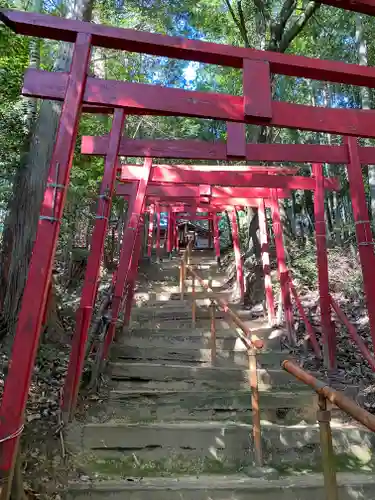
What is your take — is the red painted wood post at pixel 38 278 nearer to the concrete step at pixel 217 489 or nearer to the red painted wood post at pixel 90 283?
the concrete step at pixel 217 489

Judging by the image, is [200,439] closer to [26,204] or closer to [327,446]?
[327,446]

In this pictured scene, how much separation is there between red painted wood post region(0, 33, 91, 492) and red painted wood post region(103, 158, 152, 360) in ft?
8.58

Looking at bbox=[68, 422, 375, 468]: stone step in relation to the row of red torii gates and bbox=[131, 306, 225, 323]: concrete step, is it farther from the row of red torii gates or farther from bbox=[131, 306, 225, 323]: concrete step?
bbox=[131, 306, 225, 323]: concrete step

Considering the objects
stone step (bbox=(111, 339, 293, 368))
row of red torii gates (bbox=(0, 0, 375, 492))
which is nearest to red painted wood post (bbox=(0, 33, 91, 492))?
row of red torii gates (bbox=(0, 0, 375, 492))

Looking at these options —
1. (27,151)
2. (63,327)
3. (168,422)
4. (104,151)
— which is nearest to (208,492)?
(168,422)

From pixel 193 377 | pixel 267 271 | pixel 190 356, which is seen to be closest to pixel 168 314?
pixel 267 271

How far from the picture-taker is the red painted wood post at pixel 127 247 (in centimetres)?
→ 544

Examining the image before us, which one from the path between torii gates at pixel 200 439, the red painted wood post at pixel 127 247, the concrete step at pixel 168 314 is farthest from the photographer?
the concrete step at pixel 168 314

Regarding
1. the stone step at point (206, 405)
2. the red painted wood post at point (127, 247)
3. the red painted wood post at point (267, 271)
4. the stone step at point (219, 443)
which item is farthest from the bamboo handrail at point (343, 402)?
the red painted wood post at point (267, 271)

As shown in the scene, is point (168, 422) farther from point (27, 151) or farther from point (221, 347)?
point (27, 151)

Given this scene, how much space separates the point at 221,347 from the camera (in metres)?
6.42

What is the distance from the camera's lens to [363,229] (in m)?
4.50

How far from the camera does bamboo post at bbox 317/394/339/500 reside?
6.42 feet

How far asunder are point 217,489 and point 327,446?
65.5 inches
